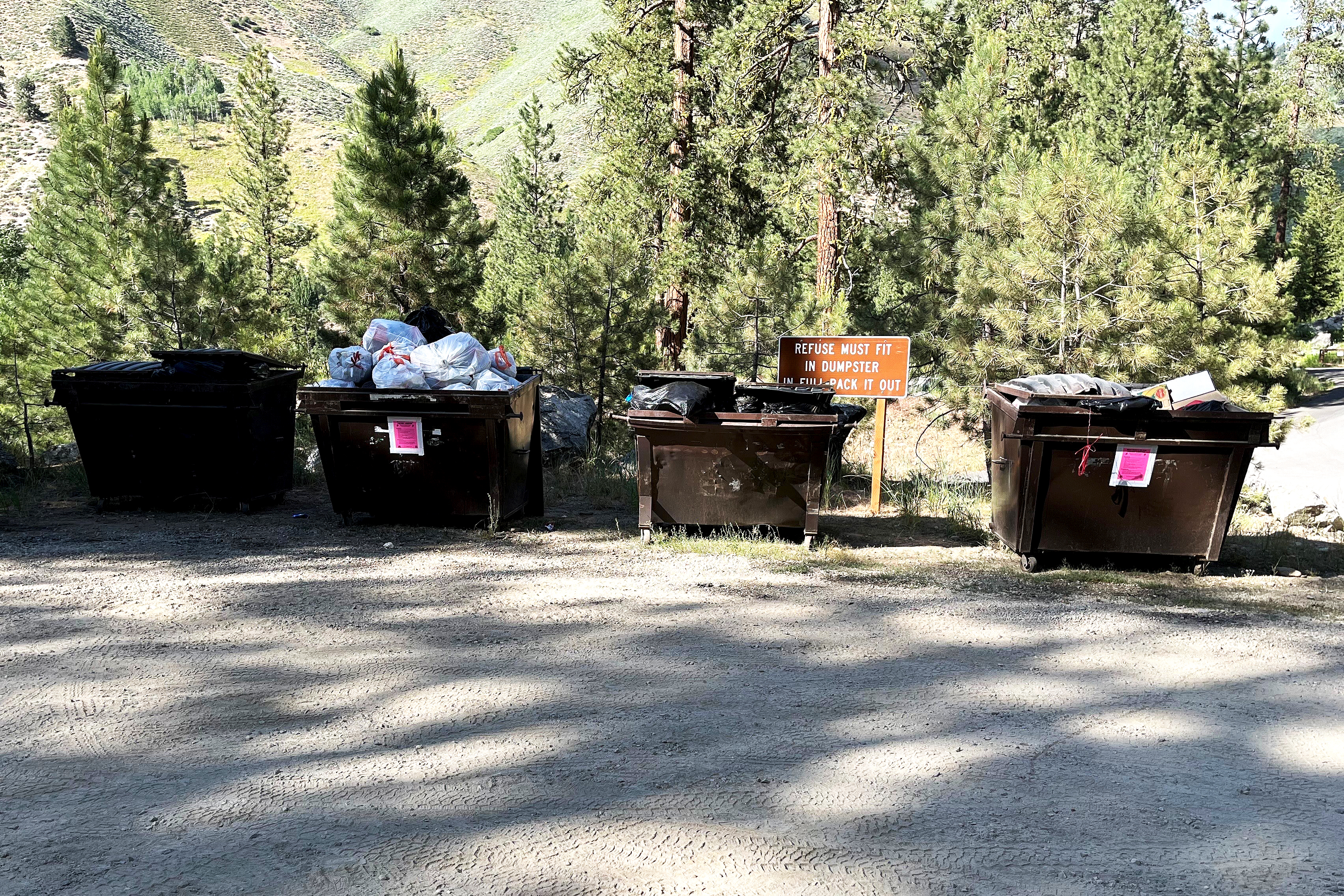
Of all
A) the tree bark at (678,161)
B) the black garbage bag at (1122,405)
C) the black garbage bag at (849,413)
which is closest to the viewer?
the black garbage bag at (1122,405)

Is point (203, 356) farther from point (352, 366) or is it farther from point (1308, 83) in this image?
point (1308, 83)

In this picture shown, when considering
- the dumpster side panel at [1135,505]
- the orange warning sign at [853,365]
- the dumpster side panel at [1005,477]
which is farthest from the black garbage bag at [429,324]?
the dumpster side panel at [1135,505]

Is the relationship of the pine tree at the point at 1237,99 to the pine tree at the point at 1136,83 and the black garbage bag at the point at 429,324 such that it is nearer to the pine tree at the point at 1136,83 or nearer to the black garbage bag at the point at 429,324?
the pine tree at the point at 1136,83

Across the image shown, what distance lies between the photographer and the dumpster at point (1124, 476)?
666cm

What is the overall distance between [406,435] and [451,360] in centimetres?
66

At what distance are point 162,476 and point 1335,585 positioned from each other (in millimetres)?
8742

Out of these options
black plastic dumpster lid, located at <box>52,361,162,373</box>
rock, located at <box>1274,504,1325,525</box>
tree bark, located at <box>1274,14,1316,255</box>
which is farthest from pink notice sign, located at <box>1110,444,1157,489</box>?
tree bark, located at <box>1274,14,1316,255</box>

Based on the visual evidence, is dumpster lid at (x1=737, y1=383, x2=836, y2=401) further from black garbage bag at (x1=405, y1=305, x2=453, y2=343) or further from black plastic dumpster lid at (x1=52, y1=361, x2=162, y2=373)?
black plastic dumpster lid at (x1=52, y1=361, x2=162, y2=373)

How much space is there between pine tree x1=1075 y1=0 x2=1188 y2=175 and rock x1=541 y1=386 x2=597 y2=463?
23267 mm

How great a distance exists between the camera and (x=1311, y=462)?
2331 cm

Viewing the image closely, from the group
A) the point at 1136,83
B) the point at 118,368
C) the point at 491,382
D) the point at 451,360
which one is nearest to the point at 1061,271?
the point at 491,382

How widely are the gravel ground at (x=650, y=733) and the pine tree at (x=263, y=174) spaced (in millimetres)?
38932

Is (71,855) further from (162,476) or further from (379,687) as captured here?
(162,476)

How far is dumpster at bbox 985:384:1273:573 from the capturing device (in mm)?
6656
